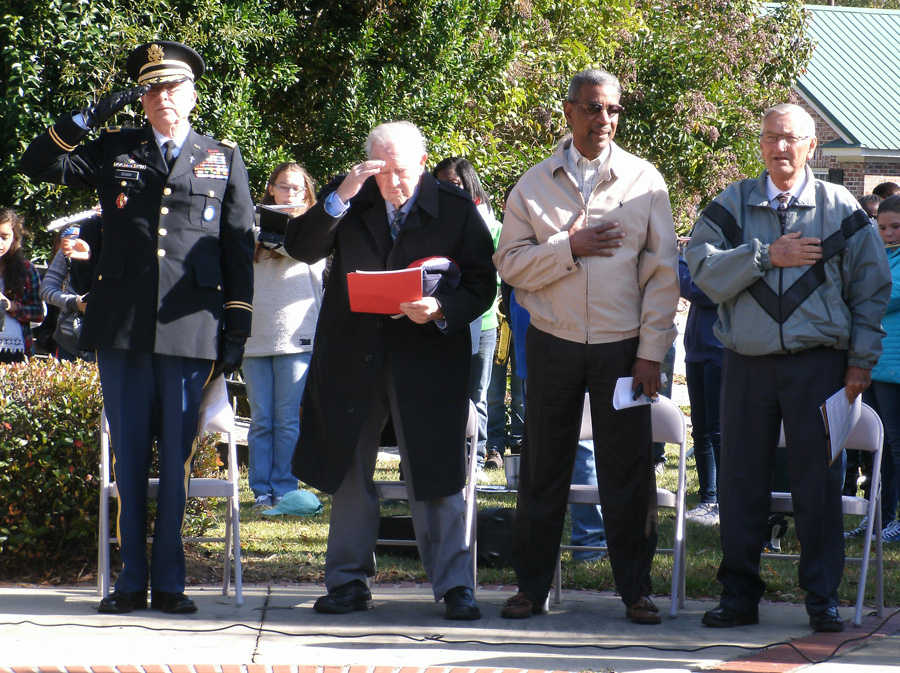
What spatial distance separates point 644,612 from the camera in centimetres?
478

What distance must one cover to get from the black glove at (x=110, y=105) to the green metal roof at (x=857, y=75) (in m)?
24.2

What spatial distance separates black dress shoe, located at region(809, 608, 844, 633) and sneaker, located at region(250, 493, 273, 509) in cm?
377

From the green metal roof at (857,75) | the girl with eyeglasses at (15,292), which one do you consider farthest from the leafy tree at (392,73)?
the green metal roof at (857,75)

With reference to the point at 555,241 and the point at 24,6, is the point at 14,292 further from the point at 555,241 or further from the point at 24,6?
the point at 555,241

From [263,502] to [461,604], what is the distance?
2809mm

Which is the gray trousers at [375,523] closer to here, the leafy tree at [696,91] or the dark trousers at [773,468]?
the dark trousers at [773,468]

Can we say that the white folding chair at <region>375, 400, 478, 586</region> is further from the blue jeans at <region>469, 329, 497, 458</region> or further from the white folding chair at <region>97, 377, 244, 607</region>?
the blue jeans at <region>469, 329, 497, 458</region>

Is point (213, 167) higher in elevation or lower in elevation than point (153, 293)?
higher

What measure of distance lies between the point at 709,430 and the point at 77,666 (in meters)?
4.60

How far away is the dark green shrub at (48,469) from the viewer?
17.5ft

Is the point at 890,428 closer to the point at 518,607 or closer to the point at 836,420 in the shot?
the point at 836,420

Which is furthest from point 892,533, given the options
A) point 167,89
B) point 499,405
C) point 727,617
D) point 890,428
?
point 167,89

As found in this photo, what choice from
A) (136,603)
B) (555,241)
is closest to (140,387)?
(136,603)

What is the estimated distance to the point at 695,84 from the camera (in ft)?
55.8
